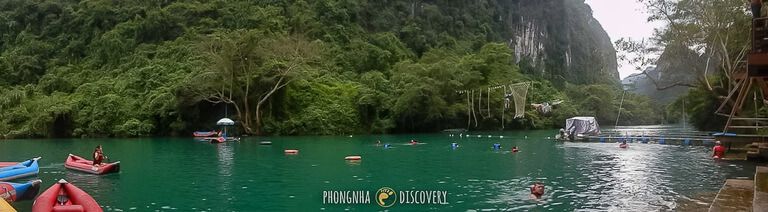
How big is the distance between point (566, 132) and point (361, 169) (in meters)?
25.9

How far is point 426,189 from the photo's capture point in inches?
680

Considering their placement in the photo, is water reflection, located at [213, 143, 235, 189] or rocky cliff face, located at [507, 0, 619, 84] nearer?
water reflection, located at [213, 143, 235, 189]

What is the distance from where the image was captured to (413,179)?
19.8 metres

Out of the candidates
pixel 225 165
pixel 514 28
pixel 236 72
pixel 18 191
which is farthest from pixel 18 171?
pixel 514 28

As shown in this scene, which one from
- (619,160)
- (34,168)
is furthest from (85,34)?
(619,160)

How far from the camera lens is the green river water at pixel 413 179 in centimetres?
1485

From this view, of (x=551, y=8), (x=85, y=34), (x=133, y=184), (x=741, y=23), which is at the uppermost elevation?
(x=551, y=8)

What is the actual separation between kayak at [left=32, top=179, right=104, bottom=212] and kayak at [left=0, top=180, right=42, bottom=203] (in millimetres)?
2674

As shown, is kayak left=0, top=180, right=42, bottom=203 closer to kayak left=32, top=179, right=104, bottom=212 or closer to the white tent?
kayak left=32, top=179, right=104, bottom=212

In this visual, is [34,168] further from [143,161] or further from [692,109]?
[692,109]

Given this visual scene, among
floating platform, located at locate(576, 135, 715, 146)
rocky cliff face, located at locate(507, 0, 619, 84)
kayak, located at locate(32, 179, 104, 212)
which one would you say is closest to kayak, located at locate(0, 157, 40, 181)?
kayak, located at locate(32, 179, 104, 212)

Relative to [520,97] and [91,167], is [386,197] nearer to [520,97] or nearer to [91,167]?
[91,167]

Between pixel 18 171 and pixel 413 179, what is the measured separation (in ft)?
45.5

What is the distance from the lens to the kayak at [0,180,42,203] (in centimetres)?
1465
